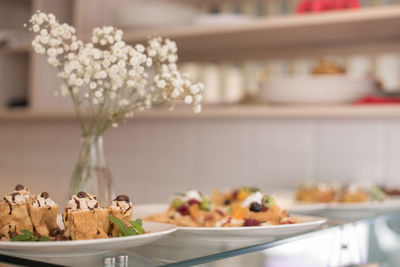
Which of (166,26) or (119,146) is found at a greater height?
(166,26)

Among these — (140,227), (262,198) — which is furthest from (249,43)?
(140,227)

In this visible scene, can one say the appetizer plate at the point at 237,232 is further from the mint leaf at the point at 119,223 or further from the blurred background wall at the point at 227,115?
the blurred background wall at the point at 227,115

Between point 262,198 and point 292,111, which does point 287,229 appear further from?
point 292,111

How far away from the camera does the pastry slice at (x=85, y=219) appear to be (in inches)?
25.2

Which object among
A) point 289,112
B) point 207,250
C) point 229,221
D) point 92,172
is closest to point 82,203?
point 207,250

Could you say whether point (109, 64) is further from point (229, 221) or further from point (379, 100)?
point (379, 100)

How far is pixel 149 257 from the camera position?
0.62 metres

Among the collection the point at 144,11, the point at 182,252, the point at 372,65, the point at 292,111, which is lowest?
the point at 182,252

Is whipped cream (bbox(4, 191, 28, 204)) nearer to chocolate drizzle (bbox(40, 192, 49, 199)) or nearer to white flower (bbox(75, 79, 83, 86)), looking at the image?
chocolate drizzle (bbox(40, 192, 49, 199))

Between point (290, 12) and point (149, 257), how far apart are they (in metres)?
1.71

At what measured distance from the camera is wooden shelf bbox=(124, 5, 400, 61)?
1655 millimetres

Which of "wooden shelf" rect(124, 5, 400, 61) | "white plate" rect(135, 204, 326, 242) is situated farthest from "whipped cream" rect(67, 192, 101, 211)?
"wooden shelf" rect(124, 5, 400, 61)

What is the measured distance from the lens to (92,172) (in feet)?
3.35

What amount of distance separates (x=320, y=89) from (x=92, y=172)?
2.85 ft
